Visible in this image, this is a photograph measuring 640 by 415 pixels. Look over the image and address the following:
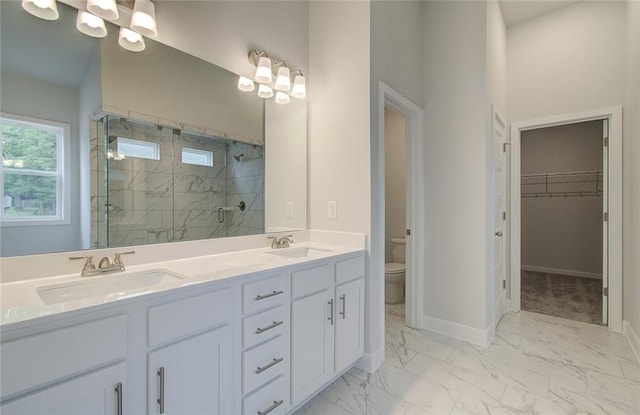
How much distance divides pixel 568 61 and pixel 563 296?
277 centimetres

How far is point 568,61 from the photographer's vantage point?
9.82 feet

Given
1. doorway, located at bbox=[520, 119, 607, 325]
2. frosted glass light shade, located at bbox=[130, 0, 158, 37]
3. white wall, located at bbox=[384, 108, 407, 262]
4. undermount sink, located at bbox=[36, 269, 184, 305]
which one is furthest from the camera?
doorway, located at bbox=[520, 119, 607, 325]

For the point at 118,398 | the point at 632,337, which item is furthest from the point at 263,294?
the point at 632,337

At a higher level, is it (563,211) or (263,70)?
(263,70)

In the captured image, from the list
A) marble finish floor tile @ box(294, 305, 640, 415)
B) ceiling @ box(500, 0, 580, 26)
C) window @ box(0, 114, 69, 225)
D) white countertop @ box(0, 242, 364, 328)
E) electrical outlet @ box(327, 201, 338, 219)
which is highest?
ceiling @ box(500, 0, 580, 26)

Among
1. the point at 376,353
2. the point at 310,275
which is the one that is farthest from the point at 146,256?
the point at 376,353

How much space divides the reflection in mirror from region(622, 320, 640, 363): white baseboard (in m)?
2.90

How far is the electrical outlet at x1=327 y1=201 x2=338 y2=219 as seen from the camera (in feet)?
7.27

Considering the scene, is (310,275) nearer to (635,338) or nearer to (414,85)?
(414,85)

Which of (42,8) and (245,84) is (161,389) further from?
(245,84)

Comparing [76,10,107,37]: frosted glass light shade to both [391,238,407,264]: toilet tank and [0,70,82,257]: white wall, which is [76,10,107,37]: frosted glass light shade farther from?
[391,238,407,264]: toilet tank

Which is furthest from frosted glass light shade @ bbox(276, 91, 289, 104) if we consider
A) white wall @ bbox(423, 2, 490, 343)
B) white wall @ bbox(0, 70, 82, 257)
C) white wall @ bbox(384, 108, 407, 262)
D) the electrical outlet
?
white wall @ bbox(384, 108, 407, 262)

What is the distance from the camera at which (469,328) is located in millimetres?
2518

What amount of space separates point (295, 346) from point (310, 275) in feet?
1.23
